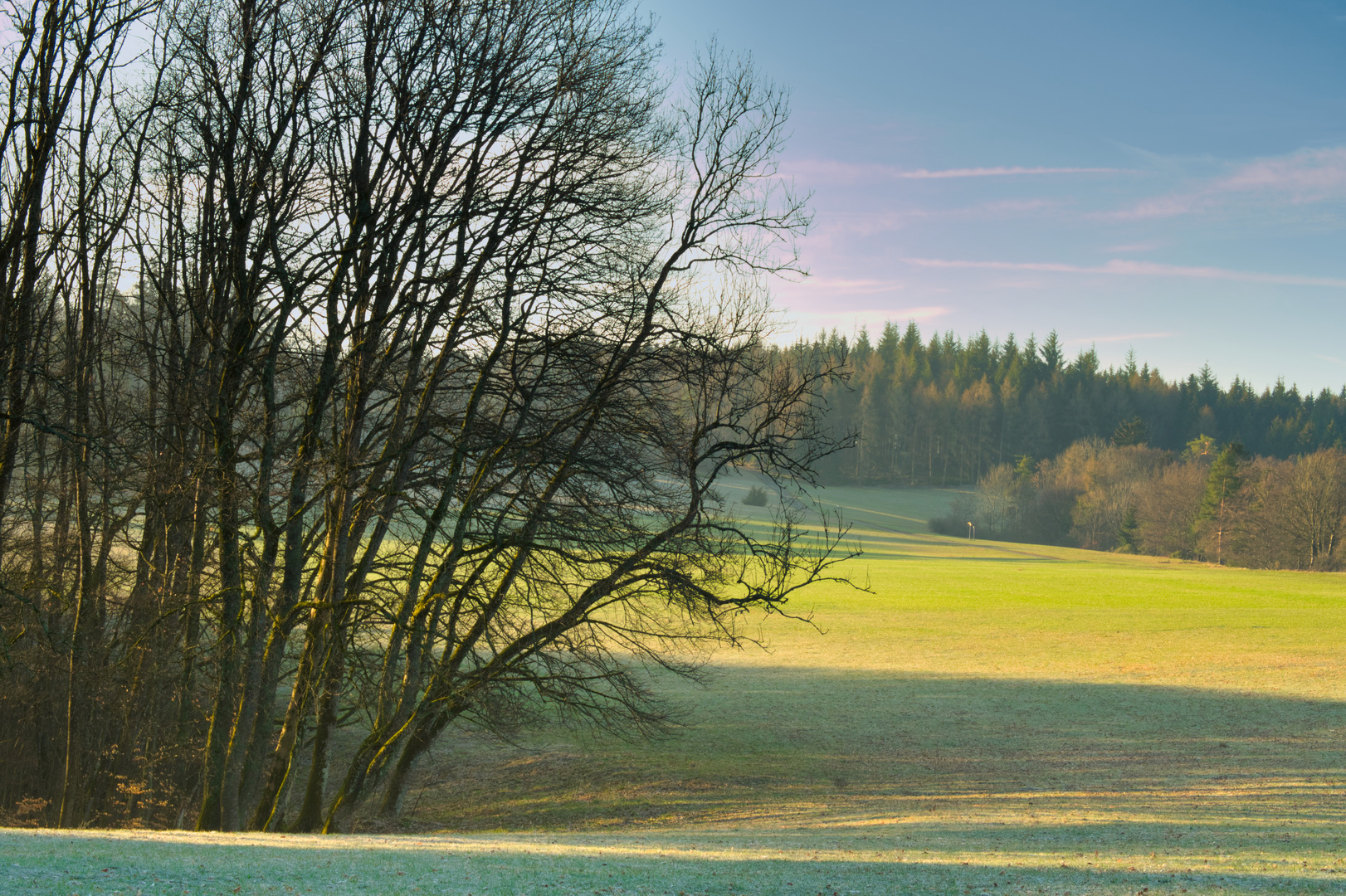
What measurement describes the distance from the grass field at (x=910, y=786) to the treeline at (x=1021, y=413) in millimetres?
74244

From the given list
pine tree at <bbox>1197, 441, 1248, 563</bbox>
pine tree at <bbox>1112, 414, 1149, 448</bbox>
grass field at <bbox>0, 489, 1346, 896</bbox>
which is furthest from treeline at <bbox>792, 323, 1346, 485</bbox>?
grass field at <bbox>0, 489, 1346, 896</bbox>

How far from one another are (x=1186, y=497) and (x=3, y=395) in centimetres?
8448

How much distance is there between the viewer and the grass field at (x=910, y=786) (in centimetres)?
595

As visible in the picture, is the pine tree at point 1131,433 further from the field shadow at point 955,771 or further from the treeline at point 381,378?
the treeline at point 381,378

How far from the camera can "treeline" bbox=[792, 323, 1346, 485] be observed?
351 feet

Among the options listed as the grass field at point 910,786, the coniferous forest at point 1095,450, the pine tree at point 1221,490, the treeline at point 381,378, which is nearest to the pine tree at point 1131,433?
the coniferous forest at point 1095,450

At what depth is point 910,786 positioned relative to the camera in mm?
12516

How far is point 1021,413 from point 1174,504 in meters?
34.6

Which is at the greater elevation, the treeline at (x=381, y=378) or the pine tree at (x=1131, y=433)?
the pine tree at (x=1131, y=433)

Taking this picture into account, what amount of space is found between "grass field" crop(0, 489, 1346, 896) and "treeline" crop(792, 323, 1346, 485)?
74.2m

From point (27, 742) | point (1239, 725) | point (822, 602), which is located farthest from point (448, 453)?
point (822, 602)

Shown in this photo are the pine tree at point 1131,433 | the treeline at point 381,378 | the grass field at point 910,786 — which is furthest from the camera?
the pine tree at point 1131,433

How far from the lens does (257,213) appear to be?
404 inches

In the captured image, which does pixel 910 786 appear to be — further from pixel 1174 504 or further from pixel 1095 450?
pixel 1095 450
